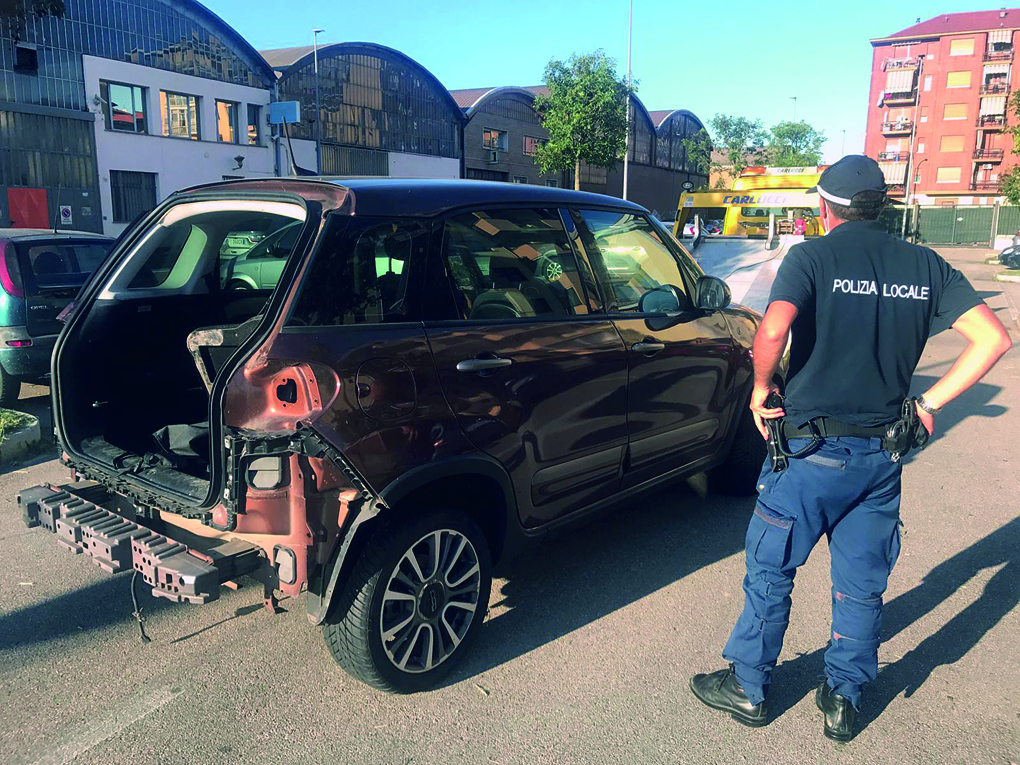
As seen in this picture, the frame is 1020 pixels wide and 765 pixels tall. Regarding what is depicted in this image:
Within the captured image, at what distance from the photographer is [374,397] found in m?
2.65

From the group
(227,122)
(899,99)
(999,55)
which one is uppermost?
(999,55)

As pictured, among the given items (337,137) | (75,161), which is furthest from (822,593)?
(337,137)

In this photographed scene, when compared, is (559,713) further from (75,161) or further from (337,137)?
(337,137)

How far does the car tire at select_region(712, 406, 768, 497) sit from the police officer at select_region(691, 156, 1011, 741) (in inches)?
75.9

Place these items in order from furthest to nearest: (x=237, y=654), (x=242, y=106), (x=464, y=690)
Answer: (x=242, y=106), (x=237, y=654), (x=464, y=690)

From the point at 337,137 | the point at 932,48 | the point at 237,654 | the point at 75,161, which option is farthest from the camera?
the point at 932,48

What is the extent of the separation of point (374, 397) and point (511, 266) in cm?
102

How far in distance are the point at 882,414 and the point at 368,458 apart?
1.71 meters

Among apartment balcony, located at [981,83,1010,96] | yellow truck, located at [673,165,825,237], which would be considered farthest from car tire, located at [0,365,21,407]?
apartment balcony, located at [981,83,1010,96]

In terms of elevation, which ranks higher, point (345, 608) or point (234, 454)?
point (234, 454)

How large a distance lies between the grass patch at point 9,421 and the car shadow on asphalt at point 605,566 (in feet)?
13.3

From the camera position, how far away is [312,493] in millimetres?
2539

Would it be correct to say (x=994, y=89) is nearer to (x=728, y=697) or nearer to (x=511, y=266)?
(x=511, y=266)

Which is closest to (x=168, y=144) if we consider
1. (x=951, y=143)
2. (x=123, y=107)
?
(x=123, y=107)
